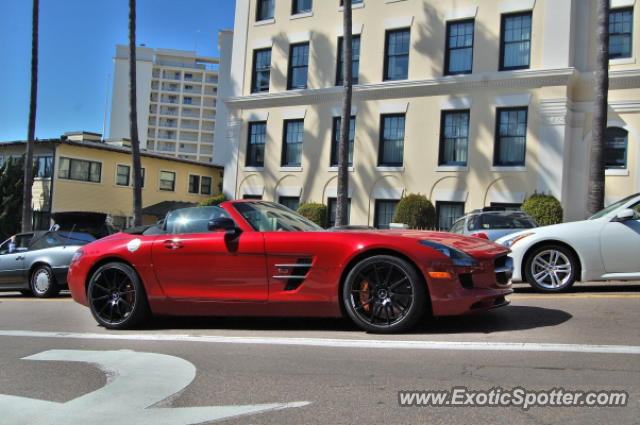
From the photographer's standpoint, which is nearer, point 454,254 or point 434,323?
point 454,254

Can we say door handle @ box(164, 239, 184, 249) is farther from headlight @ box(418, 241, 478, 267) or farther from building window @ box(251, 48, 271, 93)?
building window @ box(251, 48, 271, 93)

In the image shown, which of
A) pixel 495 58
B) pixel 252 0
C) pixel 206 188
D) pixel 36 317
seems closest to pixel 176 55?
pixel 206 188

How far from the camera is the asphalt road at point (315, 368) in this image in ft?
11.9

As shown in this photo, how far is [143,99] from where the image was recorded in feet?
307

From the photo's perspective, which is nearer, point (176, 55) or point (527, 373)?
point (527, 373)

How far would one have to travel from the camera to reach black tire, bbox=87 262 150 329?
22.0 feet

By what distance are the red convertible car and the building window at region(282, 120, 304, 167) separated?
17.6 metres

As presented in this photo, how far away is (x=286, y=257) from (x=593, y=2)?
17794mm

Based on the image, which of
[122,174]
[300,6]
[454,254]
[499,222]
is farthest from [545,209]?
[122,174]

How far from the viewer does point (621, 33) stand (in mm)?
19047

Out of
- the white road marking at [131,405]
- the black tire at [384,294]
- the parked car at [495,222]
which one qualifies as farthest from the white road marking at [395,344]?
the parked car at [495,222]

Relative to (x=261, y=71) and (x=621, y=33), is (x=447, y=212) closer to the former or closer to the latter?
(x=621, y=33)

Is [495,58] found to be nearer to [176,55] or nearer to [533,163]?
[533,163]

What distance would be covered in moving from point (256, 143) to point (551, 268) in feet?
61.1
